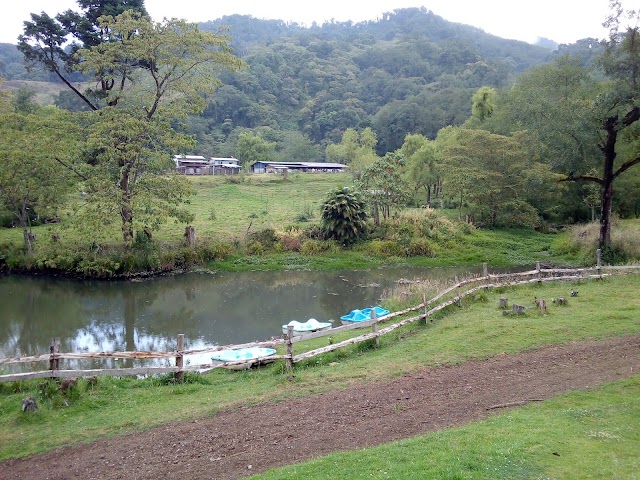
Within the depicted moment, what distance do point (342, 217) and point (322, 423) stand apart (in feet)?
79.0

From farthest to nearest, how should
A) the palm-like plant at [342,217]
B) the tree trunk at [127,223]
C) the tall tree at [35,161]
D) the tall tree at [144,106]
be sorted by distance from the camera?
the palm-like plant at [342,217]
the tall tree at [144,106]
the tree trunk at [127,223]
the tall tree at [35,161]

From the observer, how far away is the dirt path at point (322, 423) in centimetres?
825

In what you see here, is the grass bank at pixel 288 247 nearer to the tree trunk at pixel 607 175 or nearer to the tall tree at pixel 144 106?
the tree trunk at pixel 607 175

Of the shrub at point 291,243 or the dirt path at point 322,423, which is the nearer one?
the dirt path at point 322,423

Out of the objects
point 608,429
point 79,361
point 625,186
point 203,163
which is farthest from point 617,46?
point 203,163

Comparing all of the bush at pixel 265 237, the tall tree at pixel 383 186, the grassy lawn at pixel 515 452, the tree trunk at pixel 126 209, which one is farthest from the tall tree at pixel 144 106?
the grassy lawn at pixel 515 452

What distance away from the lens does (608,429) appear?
27.2 feet

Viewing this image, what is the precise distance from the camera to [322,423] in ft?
30.7

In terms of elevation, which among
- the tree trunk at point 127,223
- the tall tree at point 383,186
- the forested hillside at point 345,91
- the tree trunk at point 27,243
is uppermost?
the forested hillside at point 345,91

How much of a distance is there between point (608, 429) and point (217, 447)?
244 inches

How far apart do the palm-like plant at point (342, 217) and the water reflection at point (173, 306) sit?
400 centimetres

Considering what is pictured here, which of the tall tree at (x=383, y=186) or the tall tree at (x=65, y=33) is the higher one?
the tall tree at (x=65, y=33)

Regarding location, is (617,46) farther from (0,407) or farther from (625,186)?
(0,407)

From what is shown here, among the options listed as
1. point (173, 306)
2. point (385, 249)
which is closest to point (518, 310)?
point (173, 306)
